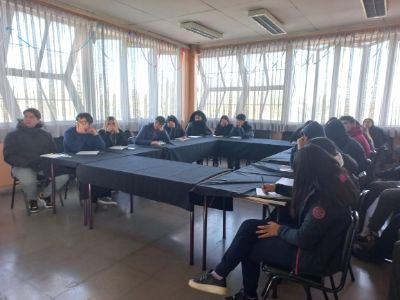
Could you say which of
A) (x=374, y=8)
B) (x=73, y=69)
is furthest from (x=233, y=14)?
(x=73, y=69)

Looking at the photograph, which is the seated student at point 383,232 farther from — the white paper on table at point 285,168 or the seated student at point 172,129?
the seated student at point 172,129

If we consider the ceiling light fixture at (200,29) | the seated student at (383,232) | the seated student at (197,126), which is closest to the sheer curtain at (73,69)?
the seated student at (197,126)

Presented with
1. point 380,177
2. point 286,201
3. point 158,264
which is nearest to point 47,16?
Answer: point 158,264

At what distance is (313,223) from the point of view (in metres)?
1.25

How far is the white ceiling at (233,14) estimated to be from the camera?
3896mm

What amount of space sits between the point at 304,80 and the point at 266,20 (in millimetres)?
1614

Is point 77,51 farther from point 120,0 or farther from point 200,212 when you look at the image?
point 200,212

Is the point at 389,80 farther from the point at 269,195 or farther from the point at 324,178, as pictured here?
the point at 324,178

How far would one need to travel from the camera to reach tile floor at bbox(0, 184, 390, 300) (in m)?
1.79

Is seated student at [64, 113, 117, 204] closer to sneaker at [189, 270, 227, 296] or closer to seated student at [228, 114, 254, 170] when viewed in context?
sneaker at [189, 270, 227, 296]

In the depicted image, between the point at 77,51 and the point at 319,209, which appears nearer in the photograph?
the point at 319,209

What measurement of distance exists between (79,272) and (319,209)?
1.67m

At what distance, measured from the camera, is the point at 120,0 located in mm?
3848

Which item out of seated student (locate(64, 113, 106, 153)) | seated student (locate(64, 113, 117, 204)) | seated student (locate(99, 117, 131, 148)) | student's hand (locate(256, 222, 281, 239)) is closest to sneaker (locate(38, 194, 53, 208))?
seated student (locate(64, 113, 117, 204))
